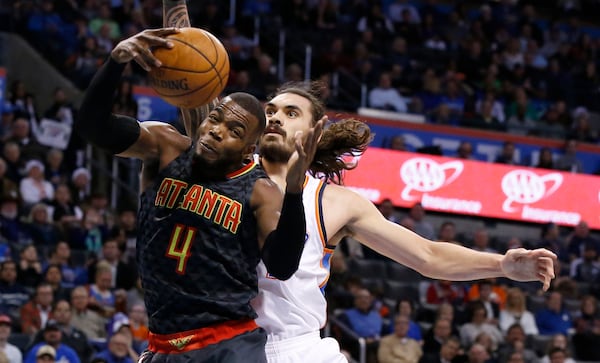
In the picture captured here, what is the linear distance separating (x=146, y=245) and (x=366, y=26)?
15.3m

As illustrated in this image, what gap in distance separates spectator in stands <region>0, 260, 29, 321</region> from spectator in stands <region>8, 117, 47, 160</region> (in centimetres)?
262

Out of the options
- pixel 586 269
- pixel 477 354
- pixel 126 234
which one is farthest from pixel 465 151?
pixel 126 234

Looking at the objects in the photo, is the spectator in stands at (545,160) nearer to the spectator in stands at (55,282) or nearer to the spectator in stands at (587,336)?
the spectator in stands at (587,336)

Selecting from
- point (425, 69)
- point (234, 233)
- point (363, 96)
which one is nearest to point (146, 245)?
point (234, 233)

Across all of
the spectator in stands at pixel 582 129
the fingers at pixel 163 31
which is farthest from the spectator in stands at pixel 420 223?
the fingers at pixel 163 31

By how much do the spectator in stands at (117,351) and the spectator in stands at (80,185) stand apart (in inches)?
133

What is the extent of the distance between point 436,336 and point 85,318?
3884mm

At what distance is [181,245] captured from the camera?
411 centimetres

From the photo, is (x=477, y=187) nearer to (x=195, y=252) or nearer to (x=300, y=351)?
(x=300, y=351)

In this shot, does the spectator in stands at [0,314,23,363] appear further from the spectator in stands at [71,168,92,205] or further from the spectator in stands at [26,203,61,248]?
the spectator in stands at [71,168,92,205]

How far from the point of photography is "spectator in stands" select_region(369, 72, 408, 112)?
16672 millimetres

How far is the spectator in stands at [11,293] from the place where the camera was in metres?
10.4

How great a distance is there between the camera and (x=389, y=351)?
1142 cm

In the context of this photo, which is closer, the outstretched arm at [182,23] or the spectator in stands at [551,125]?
the outstretched arm at [182,23]
